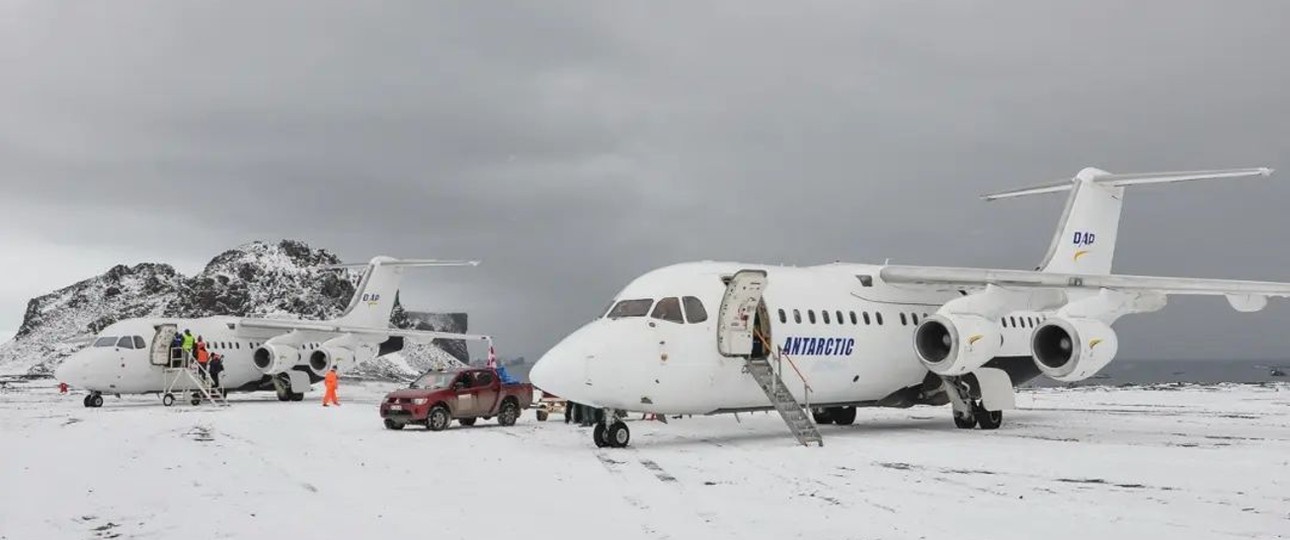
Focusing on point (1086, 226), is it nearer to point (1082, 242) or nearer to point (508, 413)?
point (1082, 242)

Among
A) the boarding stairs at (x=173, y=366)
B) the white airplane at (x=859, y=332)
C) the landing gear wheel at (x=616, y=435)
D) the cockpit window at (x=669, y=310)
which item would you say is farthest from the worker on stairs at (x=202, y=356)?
the cockpit window at (x=669, y=310)

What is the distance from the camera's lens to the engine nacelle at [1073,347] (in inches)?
722

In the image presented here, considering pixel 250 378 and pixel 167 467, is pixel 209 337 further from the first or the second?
pixel 167 467

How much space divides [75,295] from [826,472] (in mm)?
85725

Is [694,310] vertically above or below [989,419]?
above

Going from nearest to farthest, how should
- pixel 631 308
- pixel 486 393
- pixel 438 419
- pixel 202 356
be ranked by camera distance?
pixel 631 308, pixel 438 419, pixel 486 393, pixel 202 356

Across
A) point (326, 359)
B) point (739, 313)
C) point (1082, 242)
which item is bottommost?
point (326, 359)

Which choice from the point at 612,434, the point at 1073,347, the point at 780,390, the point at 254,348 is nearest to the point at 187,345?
the point at 254,348

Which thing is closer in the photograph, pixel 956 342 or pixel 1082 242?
pixel 956 342

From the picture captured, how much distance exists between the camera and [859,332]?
1897 centimetres

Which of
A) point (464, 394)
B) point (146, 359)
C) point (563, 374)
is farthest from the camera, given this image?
point (146, 359)

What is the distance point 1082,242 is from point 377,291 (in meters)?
26.2

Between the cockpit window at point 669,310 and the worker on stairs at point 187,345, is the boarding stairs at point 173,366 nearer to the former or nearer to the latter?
the worker on stairs at point 187,345

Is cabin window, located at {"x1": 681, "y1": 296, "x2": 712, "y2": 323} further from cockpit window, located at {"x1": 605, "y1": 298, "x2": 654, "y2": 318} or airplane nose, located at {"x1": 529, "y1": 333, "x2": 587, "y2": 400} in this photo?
airplane nose, located at {"x1": 529, "y1": 333, "x2": 587, "y2": 400}
